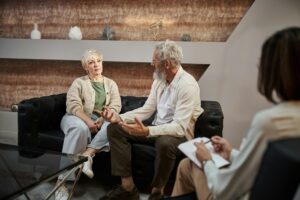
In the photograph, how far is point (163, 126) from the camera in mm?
1808

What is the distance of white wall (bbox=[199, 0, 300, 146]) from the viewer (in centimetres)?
243

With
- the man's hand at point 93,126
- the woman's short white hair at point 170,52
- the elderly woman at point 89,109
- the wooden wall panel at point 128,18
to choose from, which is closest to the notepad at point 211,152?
the woman's short white hair at point 170,52

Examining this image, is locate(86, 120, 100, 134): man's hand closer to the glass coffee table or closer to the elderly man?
the elderly man

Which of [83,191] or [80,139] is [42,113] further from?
[83,191]

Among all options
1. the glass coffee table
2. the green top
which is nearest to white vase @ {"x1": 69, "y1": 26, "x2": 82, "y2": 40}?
the green top

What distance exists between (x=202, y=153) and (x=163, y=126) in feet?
2.28

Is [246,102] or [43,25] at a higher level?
[43,25]

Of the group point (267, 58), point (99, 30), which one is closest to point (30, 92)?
point (99, 30)

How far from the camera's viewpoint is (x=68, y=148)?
2080mm

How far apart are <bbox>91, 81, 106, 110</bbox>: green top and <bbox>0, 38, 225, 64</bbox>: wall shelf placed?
539 mm

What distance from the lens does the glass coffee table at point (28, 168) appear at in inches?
51.5

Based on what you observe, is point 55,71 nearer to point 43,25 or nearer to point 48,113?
point 43,25

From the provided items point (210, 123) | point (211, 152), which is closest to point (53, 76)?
point (210, 123)

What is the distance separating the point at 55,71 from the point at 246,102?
2174 millimetres
